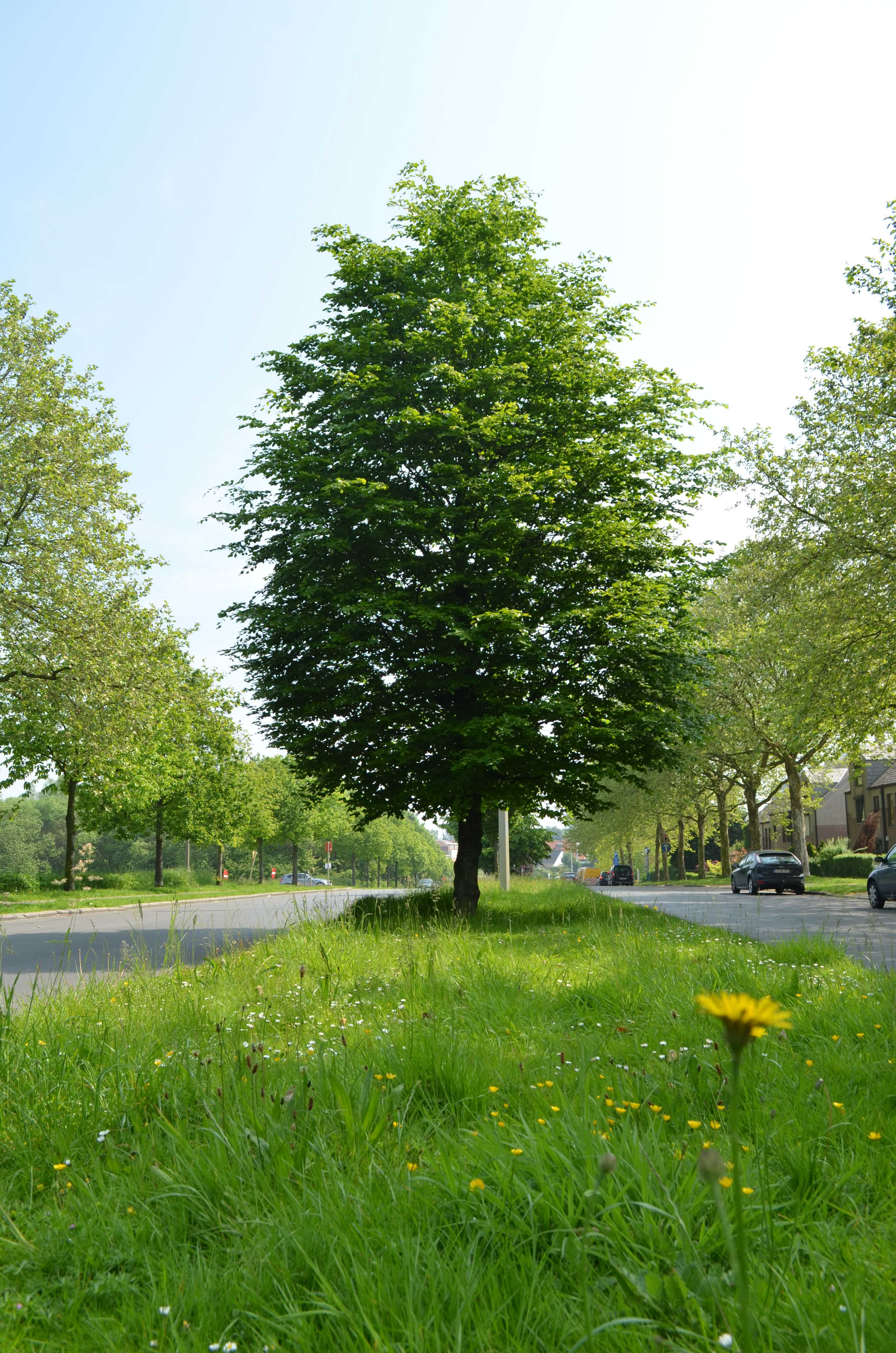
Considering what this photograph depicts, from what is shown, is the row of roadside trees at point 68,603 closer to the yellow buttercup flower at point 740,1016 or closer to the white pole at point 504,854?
the white pole at point 504,854

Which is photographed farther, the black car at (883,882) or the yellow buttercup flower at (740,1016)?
the black car at (883,882)

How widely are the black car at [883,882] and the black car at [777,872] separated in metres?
8.37

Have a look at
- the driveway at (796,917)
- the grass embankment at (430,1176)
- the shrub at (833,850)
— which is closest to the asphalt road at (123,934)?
the grass embankment at (430,1176)

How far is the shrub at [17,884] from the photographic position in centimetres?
3228

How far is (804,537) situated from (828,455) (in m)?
2.69

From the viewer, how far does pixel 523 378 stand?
15.4 metres

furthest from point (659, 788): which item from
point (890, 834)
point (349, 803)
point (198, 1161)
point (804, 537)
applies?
point (198, 1161)

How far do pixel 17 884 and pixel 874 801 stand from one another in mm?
53382

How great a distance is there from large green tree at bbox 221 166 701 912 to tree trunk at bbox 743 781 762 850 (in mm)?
31879

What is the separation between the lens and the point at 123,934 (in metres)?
16.8

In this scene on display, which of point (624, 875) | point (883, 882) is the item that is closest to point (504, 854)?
point (883, 882)

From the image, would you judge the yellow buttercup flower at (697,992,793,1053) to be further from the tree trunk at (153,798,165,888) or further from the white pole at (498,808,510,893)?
the tree trunk at (153,798,165,888)

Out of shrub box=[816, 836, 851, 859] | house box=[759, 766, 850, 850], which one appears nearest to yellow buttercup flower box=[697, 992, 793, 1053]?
shrub box=[816, 836, 851, 859]

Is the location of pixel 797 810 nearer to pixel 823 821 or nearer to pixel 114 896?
pixel 114 896
